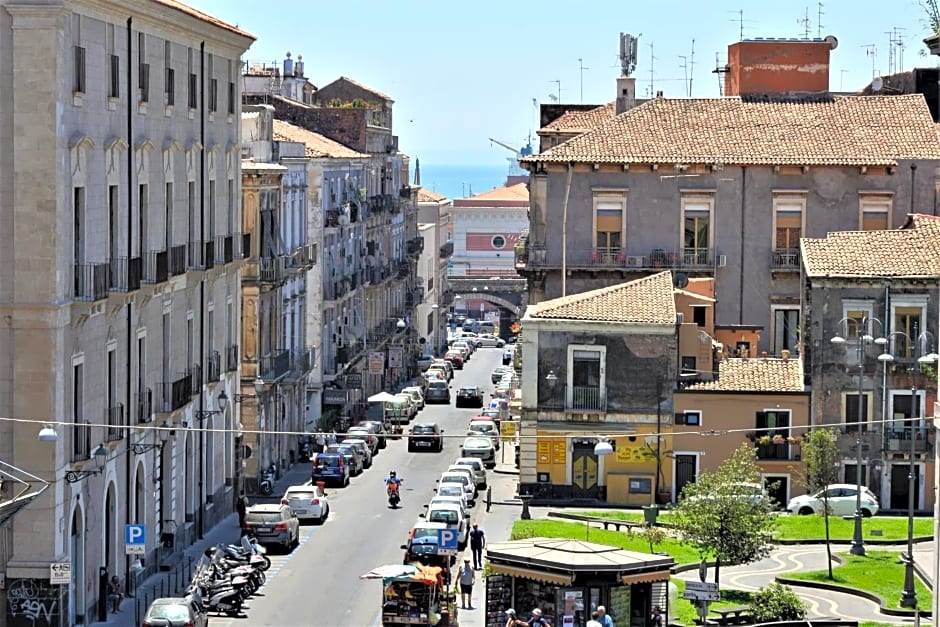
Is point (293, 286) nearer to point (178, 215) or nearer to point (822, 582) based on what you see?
point (178, 215)

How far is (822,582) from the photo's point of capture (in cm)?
4731

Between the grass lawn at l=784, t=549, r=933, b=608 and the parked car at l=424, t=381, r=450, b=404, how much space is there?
5316 centimetres

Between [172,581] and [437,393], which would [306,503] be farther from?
[437,393]

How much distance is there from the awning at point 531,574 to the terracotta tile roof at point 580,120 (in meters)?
41.7

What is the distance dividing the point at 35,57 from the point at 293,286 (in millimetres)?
37754

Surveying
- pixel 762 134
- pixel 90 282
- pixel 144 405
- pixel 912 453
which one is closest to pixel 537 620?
pixel 90 282

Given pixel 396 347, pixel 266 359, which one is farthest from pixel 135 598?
pixel 396 347

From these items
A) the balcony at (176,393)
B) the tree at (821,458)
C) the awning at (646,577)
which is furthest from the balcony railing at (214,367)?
the awning at (646,577)

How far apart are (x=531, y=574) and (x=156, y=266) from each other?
14.2m

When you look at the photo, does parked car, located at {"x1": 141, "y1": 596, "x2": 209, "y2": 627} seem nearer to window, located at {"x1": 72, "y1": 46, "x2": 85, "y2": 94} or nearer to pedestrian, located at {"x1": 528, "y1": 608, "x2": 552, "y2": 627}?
pedestrian, located at {"x1": 528, "y1": 608, "x2": 552, "y2": 627}

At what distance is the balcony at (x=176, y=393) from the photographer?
50.8 metres

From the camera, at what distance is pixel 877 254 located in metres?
61.0

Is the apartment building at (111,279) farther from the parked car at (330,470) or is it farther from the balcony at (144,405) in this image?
the parked car at (330,470)

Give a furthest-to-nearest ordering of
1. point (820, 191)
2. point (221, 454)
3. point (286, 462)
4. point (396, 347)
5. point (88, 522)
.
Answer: point (396, 347), point (286, 462), point (820, 191), point (221, 454), point (88, 522)
